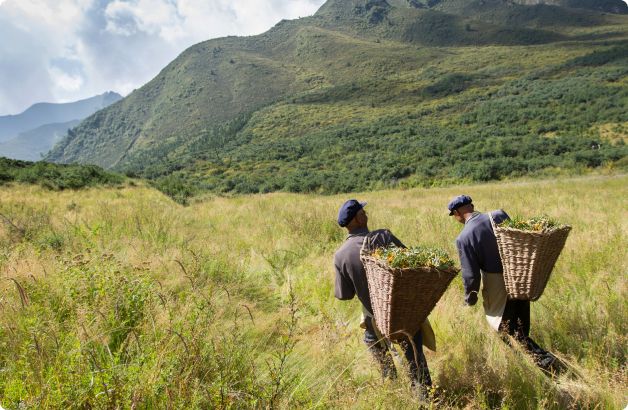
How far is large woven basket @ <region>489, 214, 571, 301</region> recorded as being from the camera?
300 centimetres

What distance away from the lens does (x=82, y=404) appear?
7.00 feet

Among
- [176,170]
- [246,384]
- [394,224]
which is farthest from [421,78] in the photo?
[246,384]

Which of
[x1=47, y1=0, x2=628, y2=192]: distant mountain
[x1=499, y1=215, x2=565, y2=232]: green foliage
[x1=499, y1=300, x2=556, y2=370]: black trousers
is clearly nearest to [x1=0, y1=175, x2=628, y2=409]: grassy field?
[x1=499, y1=300, x2=556, y2=370]: black trousers

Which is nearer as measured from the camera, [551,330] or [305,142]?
[551,330]

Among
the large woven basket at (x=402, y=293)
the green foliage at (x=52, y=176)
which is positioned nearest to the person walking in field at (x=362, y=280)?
the large woven basket at (x=402, y=293)

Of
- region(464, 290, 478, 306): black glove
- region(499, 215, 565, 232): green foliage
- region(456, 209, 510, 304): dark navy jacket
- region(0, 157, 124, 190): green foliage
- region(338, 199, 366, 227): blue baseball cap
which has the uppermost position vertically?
region(0, 157, 124, 190): green foliage

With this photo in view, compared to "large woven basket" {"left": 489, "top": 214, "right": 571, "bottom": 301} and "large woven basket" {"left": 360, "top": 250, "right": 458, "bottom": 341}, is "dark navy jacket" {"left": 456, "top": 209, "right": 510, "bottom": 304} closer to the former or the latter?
"large woven basket" {"left": 489, "top": 214, "right": 571, "bottom": 301}

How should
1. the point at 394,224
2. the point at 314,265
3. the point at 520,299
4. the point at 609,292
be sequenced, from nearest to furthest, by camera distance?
1. the point at 520,299
2. the point at 609,292
3. the point at 314,265
4. the point at 394,224

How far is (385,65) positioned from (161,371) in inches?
5815

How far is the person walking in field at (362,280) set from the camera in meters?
3.10

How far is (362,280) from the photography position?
3221 mm

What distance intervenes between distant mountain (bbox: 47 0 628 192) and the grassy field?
3838cm

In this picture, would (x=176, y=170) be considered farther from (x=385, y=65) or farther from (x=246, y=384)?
(x=385, y=65)

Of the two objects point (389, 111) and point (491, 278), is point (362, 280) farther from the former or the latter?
point (389, 111)
